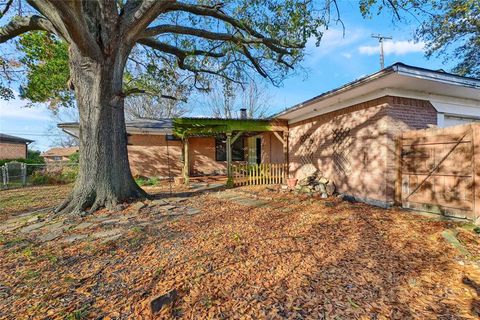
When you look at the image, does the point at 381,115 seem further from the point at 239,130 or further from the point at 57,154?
the point at 57,154

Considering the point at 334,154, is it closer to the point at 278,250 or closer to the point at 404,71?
the point at 404,71

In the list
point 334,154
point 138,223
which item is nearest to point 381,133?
point 334,154

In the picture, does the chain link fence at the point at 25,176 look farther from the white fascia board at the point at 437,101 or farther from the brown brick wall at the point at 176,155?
the white fascia board at the point at 437,101

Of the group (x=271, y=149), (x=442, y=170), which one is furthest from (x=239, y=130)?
(x=442, y=170)

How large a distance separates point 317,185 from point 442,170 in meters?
3.53

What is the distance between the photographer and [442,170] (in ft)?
16.3

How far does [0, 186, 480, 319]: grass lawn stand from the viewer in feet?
6.82

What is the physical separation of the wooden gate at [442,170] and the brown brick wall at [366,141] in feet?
1.24

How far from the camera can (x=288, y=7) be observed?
6090mm

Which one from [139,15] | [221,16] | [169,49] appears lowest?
[139,15]

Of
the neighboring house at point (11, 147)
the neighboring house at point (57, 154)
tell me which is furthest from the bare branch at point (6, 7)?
the neighboring house at point (57, 154)

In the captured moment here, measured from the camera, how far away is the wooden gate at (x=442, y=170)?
4.41 meters

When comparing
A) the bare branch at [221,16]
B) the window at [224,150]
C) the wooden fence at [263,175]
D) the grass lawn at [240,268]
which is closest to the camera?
the grass lawn at [240,268]

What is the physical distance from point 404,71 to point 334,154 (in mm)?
3357
